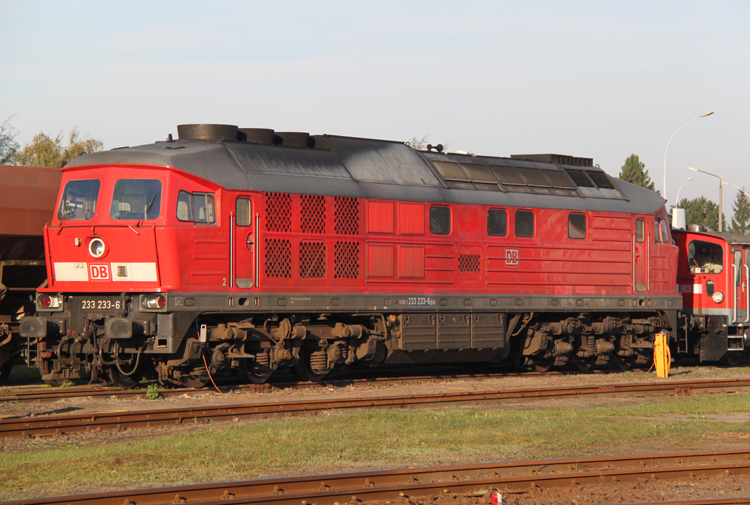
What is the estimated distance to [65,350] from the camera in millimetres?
15477

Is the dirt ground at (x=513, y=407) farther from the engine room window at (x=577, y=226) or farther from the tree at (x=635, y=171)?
the tree at (x=635, y=171)

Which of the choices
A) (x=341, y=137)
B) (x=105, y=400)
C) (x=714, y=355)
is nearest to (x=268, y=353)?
(x=105, y=400)

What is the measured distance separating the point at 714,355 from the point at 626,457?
48.9 ft

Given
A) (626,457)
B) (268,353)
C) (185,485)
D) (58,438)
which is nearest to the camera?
(185,485)

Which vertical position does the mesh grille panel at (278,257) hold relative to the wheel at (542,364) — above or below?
above

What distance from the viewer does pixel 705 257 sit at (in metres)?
24.5

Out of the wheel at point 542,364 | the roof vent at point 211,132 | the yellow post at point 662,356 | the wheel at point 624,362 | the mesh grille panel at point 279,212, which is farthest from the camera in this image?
the wheel at point 624,362

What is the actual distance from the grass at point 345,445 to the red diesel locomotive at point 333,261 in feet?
11.5

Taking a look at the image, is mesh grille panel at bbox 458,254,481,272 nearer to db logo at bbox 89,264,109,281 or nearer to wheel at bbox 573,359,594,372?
wheel at bbox 573,359,594,372

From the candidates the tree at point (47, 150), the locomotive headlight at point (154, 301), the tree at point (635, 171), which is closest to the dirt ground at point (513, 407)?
the locomotive headlight at point (154, 301)

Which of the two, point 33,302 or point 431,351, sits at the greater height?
point 33,302

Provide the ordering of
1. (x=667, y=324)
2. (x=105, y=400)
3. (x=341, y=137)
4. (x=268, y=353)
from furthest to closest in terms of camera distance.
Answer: (x=667, y=324) < (x=341, y=137) < (x=268, y=353) < (x=105, y=400)

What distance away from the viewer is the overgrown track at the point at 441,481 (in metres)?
7.95

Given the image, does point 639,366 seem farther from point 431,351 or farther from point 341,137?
point 341,137
